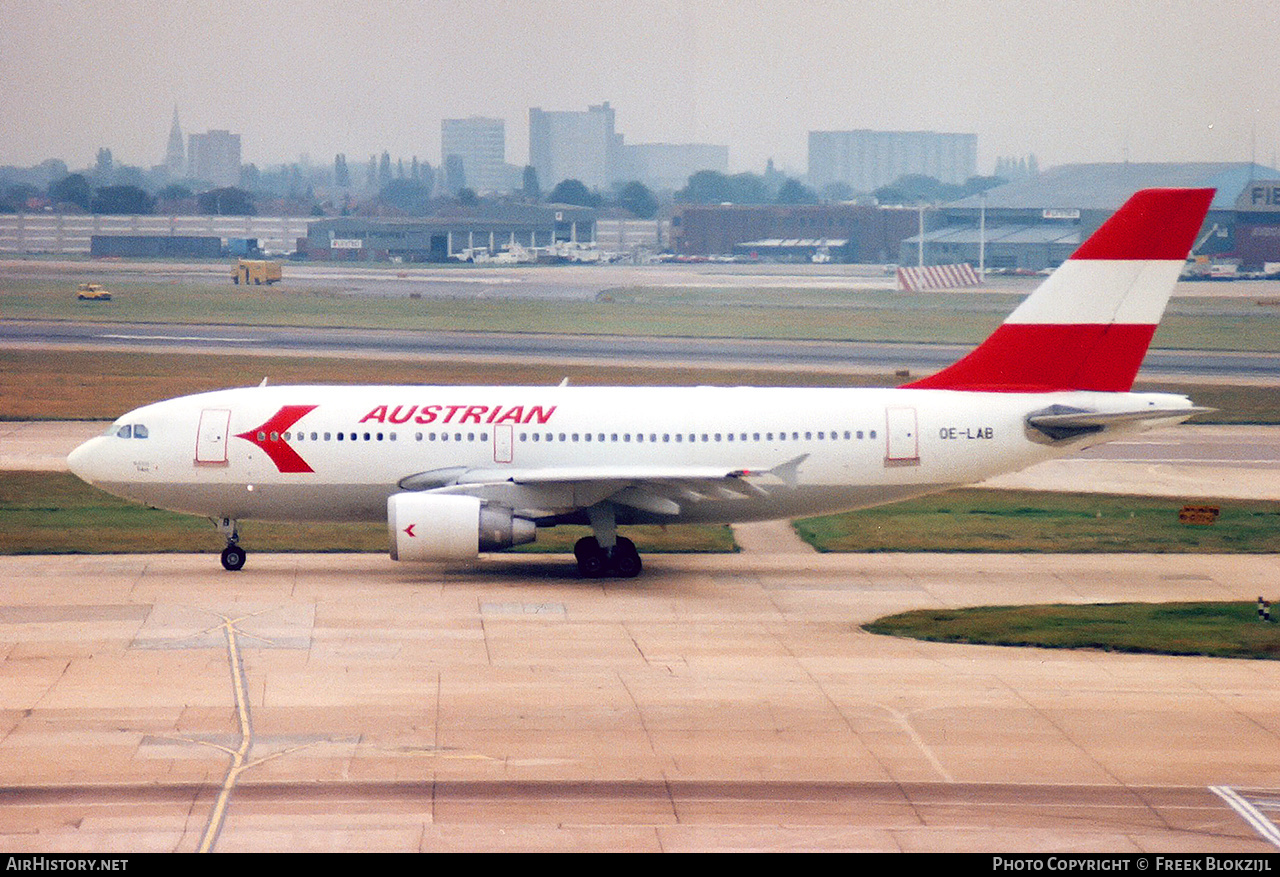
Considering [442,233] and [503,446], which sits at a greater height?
[442,233]

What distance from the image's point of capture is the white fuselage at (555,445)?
34.0 meters

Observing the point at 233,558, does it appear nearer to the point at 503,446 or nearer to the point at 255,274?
the point at 503,446

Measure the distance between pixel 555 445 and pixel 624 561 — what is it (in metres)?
2.93

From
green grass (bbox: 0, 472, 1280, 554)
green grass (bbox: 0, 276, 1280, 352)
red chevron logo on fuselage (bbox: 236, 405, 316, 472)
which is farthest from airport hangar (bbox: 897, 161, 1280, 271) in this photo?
red chevron logo on fuselage (bbox: 236, 405, 316, 472)

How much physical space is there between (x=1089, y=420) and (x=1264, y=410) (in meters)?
32.2

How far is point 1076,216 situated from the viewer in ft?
382

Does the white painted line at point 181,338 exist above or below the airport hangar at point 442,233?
below

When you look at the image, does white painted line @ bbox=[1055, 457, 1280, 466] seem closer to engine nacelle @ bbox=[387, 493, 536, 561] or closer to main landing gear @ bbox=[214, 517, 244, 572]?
engine nacelle @ bbox=[387, 493, 536, 561]

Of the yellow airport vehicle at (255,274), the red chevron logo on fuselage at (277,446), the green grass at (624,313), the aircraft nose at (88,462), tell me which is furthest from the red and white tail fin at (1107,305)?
the yellow airport vehicle at (255,274)

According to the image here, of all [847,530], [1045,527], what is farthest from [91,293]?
[1045,527]

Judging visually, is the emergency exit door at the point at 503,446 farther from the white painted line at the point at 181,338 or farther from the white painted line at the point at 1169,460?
the white painted line at the point at 181,338

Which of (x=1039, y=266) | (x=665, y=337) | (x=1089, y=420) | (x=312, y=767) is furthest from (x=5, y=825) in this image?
(x=1039, y=266)

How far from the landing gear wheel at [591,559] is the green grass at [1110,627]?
6.77m

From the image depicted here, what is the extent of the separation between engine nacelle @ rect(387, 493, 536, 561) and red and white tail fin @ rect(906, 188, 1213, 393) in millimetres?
11741
